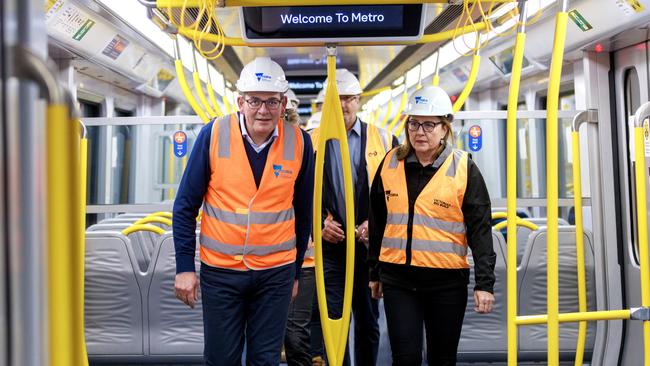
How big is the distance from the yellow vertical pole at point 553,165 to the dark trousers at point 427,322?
54 cm

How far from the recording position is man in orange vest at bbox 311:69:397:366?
3.94m

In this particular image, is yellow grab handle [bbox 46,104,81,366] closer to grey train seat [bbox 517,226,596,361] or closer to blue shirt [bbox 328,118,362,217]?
blue shirt [bbox 328,118,362,217]

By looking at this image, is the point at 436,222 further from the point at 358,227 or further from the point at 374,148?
the point at 374,148

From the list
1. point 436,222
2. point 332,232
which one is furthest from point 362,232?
point 436,222

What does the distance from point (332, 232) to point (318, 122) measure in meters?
1.82

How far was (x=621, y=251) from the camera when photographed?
15.4ft

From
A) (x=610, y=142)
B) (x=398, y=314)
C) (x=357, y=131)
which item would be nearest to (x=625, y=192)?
(x=610, y=142)

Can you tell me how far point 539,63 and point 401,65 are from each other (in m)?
1.94

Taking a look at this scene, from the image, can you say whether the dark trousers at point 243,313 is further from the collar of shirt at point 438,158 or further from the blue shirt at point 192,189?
the collar of shirt at point 438,158

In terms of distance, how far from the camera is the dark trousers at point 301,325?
3943mm

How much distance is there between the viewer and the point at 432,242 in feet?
10.4

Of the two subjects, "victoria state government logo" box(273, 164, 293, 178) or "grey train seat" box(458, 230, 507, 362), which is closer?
"victoria state government logo" box(273, 164, 293, 178)

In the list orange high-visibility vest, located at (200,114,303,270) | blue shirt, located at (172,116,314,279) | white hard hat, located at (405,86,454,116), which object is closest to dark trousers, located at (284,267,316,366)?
orange high-visibility vest, located at (200,114,303,270)

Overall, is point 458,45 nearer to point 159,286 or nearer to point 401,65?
point 401,65
